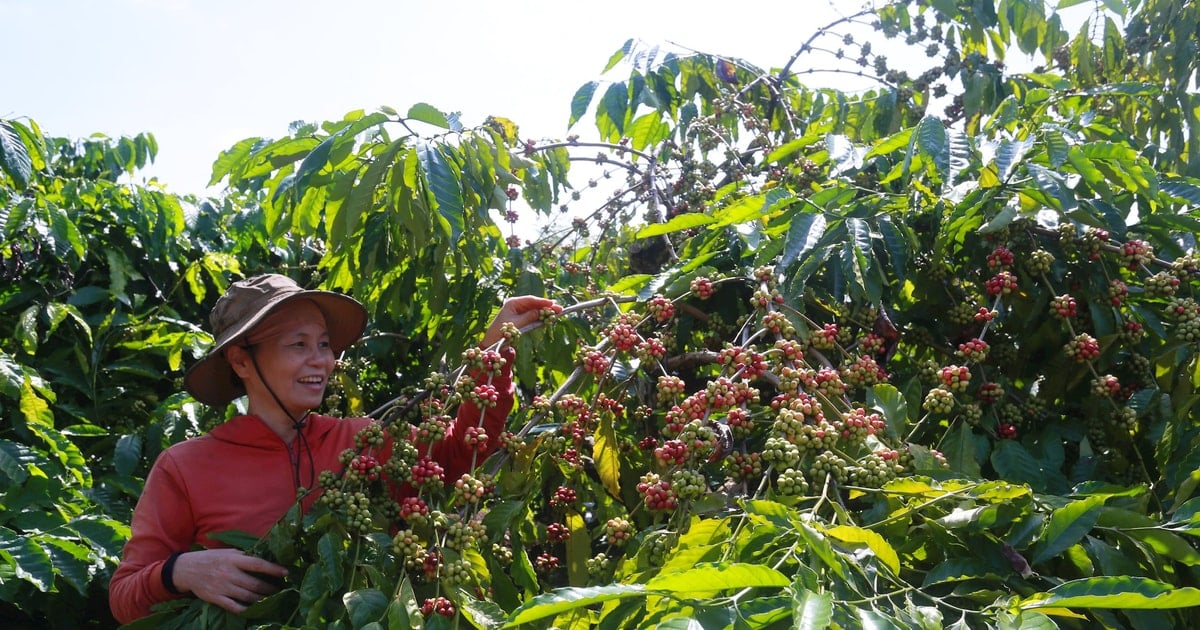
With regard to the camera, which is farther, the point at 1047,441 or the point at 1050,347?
the point at 1050,347

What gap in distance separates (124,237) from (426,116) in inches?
104

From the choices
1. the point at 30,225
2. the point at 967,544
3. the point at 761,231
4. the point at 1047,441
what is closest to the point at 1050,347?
the point at 1047,441

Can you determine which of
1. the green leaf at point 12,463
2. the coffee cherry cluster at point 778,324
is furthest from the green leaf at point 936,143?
the green leaf at point 12,463

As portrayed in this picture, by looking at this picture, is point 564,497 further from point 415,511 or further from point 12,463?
point 12,463

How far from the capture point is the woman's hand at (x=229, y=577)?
175 centimetres

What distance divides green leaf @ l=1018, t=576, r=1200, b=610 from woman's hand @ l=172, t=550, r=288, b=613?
51.1 inches

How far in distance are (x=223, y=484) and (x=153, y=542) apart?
0.60 feet

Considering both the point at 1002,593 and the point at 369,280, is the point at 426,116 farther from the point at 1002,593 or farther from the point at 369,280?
the point at 1002,593

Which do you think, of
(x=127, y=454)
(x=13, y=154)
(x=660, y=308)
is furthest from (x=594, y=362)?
(x=13, y=154)

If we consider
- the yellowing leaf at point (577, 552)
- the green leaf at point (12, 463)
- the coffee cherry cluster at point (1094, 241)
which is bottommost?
the yellowing leaf at point (577, 552)

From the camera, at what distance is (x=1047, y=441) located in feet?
6.86

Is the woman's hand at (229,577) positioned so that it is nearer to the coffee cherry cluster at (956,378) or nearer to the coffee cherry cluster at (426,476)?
the coffee cherry cluster at (426,476)

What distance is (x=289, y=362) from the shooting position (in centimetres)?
229

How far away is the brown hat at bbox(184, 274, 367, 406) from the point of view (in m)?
2.32
